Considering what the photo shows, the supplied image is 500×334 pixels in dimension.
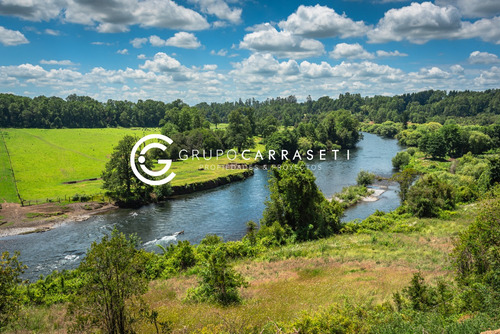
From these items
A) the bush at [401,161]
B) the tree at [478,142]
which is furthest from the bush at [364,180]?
the tree at [478,142]

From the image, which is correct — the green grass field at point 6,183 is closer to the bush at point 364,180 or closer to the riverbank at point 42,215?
the riverbank at point 42,215

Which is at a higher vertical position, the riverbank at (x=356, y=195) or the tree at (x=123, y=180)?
the tree at (x=123, y=180)

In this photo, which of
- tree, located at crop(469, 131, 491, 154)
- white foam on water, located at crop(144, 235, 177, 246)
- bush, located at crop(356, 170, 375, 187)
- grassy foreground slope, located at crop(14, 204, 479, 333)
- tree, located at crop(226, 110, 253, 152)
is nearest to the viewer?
grassy foreground slope, located at crop(14, 204, 479, 333)

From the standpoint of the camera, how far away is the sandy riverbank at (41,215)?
4831 cm

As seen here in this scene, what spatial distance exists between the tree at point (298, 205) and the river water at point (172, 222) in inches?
216

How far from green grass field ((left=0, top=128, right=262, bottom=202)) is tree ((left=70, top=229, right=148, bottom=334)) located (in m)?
57.0

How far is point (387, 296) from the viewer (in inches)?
733

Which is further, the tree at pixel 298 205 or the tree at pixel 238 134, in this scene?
the tree at pixel 238 134

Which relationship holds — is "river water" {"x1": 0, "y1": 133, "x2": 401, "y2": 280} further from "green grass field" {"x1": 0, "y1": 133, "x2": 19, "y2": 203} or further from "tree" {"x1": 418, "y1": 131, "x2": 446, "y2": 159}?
"tree" {"x1": 418, "y1": 131, "x2": 446, "y2": 159}

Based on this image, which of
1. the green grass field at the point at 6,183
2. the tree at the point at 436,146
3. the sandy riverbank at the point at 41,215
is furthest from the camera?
the tree at the point at 436,146

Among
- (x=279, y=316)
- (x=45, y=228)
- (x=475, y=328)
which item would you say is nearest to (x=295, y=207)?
(x=279, y=316)

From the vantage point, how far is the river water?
134 ft

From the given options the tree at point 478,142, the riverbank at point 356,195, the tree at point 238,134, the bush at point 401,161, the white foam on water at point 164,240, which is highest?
the tree at point 238,134

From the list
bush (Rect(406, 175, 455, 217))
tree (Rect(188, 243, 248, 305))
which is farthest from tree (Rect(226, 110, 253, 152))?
tree (Rect(188, 243, 248, 305))
